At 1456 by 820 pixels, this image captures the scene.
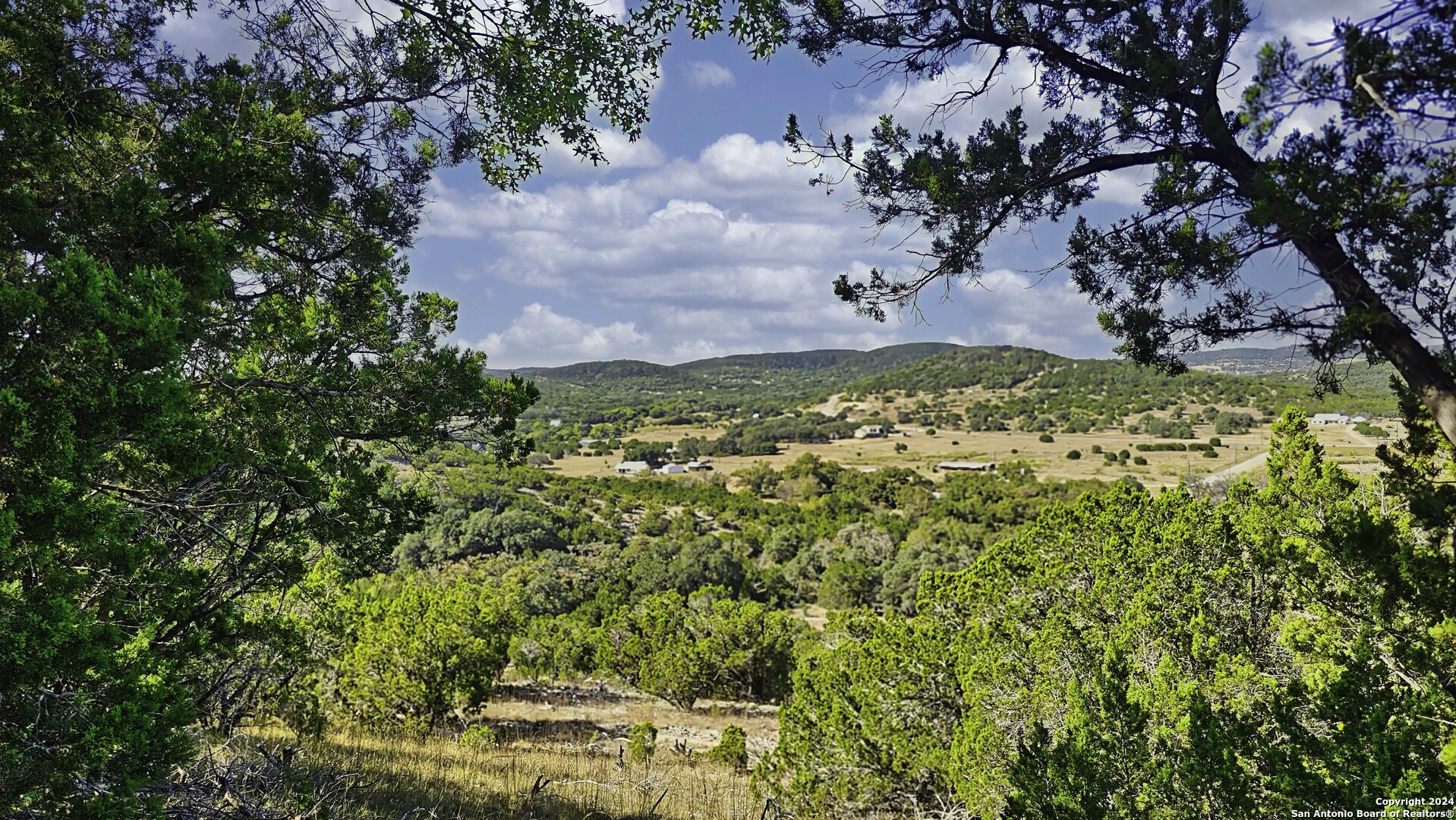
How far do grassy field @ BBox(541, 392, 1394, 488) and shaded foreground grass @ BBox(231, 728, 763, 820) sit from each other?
140 feet

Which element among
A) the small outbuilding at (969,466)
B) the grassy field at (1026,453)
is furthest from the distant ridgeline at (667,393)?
the small outbuilding at (969,466)

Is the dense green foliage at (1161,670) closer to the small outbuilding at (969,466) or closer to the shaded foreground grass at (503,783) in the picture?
the shaded foreground grass at (503,783)

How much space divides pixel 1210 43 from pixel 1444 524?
2258 millimetres

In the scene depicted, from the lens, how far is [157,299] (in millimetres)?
2568

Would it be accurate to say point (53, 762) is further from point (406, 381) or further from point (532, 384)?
point (532, 384)

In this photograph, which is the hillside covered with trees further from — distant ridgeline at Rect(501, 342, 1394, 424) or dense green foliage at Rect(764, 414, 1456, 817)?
distant ridgeline at Rect(501, 342, 1394, 424)

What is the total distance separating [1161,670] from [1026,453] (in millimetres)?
71083

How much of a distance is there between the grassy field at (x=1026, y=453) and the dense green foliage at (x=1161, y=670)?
128ft

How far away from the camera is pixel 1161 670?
5242 mm

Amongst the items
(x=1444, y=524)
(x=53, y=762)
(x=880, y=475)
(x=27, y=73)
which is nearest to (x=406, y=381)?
(x=27, y=73)

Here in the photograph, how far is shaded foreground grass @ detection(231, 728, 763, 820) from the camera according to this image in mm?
5012

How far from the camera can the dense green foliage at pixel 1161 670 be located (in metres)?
3.19

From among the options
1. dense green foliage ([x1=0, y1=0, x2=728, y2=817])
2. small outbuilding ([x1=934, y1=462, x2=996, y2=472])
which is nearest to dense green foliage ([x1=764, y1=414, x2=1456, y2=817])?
dense green foliage ([x1=0, y1=0, x2=728, y2=817])

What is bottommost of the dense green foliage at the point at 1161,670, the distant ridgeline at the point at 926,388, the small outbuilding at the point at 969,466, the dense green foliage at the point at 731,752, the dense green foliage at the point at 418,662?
the dense green foliage at the point at 731,752
